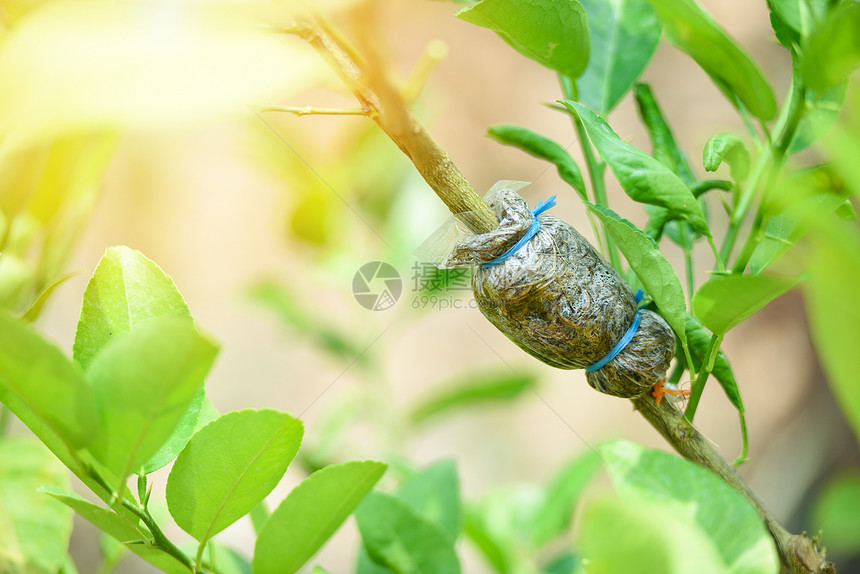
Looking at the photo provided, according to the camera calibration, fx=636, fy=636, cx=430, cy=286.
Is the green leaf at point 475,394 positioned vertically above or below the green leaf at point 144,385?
below

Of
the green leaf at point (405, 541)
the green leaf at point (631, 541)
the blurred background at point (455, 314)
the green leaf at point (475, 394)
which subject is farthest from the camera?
the blurred background at point (455, 314)

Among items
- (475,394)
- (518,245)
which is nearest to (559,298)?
(518,245)

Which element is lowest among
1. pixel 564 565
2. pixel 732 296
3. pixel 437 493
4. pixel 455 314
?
pixel 455 314

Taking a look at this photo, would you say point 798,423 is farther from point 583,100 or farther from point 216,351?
point 216,351

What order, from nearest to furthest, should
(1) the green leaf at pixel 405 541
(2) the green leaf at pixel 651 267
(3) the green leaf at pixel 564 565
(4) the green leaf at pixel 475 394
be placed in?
1. (2) the green leaf at pixel 651 267
2. (1) the green leaf at pixel 405 541
3. (3) the green leaf at pixel 564 565
4. (4) the green leaf at pixel 475 394

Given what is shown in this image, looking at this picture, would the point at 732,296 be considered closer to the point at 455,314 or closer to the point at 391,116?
the point at 391,116

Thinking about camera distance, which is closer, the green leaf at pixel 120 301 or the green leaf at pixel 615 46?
the green leaf at pixel 120 301

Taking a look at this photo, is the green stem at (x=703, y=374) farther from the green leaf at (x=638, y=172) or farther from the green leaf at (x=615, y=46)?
the green leaf at (x=615, y=46)

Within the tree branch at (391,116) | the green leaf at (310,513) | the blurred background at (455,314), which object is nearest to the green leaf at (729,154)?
the tree branch at (391,116)
